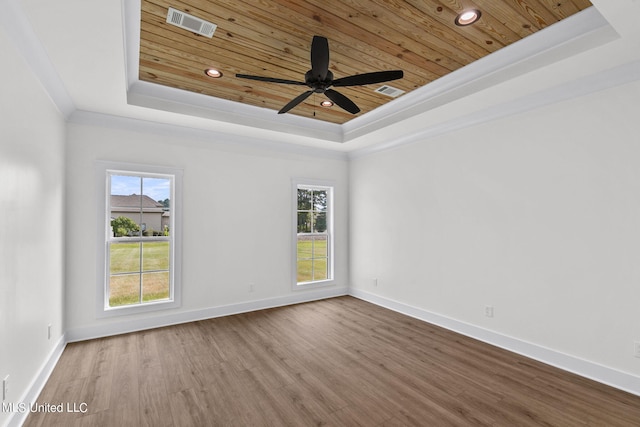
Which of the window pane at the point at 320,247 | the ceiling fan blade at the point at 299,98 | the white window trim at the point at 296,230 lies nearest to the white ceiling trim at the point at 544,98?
the white window trim at the point at 296,230

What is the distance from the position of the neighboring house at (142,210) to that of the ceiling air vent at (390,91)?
3.15 meters

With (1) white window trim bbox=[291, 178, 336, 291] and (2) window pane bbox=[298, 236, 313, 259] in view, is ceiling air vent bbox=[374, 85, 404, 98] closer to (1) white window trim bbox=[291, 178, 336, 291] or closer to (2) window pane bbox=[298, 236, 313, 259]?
(1) white window trim bbox=[291, 178, 336, 291]

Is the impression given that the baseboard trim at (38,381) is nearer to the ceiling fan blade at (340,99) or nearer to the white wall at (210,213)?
the white wall at (210,213)

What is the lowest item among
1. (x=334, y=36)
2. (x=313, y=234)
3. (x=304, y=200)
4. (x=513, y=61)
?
(x=313, y=234)

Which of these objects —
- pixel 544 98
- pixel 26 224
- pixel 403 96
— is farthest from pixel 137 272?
pixel 544 98

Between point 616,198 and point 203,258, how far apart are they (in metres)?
4.56

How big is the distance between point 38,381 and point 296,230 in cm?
345

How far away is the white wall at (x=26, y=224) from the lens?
76.5 inches

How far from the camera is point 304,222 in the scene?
547cm

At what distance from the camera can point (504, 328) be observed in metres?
3.46

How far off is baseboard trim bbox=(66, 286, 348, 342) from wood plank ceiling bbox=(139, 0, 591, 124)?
288cm

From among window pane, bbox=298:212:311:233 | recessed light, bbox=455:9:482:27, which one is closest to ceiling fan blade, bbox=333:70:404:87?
recessed light, bbox=455:9:482:27

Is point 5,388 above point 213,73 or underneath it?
underneath

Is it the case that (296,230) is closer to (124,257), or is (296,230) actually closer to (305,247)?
(305,247)
